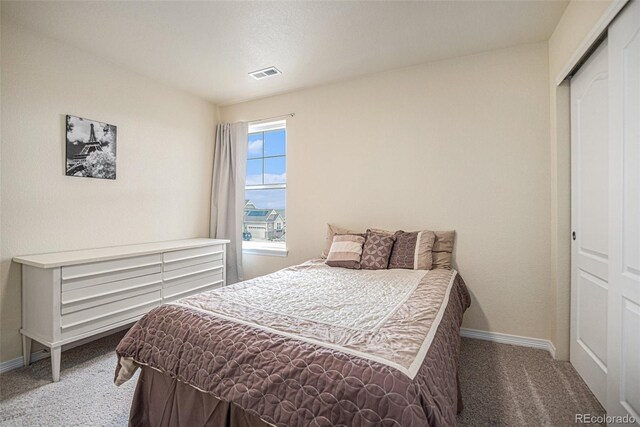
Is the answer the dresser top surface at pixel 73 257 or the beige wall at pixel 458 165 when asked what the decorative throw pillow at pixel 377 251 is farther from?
the dresser top surface at pixel 73 257

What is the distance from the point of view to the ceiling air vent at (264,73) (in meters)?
2.89

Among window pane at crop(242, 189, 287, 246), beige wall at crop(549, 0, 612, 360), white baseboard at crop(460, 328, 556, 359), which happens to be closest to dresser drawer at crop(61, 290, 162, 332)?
window pane at crop(242, 189, 287, 246)

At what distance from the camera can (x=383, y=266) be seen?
8.39 ft

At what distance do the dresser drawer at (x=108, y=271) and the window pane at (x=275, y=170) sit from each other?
164 centimetres

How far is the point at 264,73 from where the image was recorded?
297 cm

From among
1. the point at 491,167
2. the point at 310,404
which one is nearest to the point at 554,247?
the point at 491,167

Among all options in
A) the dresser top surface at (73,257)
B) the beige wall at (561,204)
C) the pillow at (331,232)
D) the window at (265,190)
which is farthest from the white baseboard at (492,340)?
the window at (265,190)

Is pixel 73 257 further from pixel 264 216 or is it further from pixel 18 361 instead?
pixel 264 216

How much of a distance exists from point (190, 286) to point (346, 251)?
1586 millimetres

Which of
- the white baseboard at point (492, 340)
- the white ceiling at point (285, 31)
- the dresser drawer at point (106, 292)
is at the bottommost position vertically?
the white baseboard at point (492, 340)

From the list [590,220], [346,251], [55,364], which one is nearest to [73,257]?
[55,364]

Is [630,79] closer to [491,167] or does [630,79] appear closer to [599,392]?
[491,167]

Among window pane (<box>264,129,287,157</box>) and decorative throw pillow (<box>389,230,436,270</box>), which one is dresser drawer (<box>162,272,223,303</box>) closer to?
window pane (<box>264,129,287,157</box>)

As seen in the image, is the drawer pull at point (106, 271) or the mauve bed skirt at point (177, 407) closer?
the mauve bed skirt at point (177, 407)
